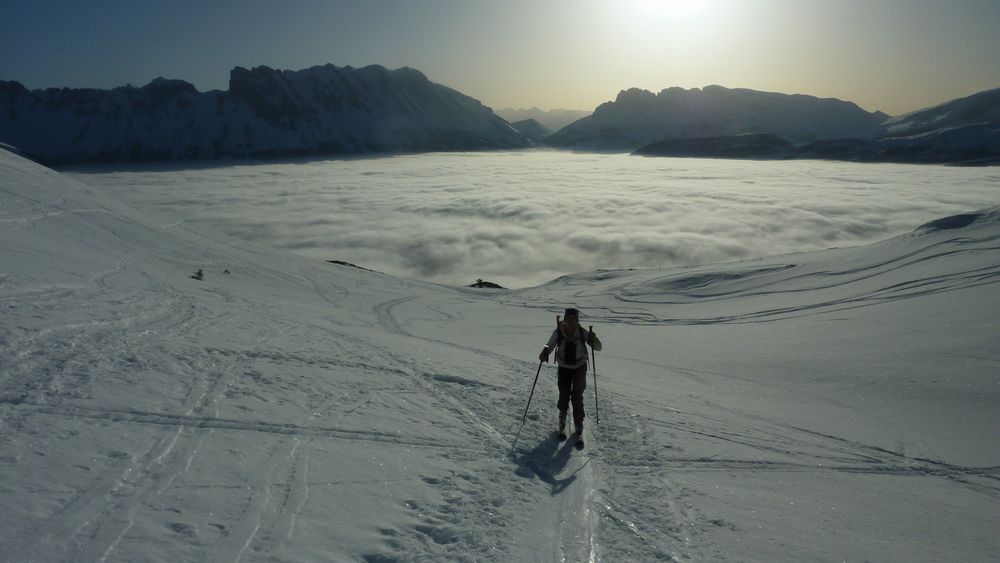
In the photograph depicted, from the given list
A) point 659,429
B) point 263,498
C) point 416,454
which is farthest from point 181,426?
point 659,429

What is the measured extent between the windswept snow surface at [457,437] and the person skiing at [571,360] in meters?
0.44

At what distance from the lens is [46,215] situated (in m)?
20.6

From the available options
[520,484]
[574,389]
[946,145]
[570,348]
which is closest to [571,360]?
[570,348]

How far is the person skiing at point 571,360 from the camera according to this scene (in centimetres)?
792

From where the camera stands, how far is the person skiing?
26.0 feet

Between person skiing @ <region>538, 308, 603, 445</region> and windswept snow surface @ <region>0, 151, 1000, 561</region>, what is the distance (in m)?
0.44

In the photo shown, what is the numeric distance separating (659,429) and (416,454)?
3.71 metres

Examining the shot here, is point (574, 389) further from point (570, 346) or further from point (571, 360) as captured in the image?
point (570, 346)

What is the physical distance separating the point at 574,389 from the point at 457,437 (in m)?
1.77

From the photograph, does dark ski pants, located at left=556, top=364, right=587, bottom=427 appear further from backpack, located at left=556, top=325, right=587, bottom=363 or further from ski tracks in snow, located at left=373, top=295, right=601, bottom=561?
ski tracks in snow, located at left=373, top=295, right=601, bottom=561

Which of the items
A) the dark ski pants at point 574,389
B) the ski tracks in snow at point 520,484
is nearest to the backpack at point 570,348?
the dark ski pants at point 574,389

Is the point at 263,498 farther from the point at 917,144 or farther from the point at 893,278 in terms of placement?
the point at 917,144

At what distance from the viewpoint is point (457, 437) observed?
7449 mm

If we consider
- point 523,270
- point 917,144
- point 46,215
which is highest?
point 917,144
